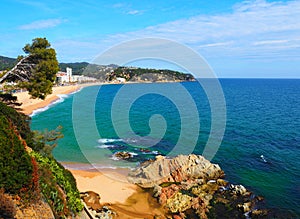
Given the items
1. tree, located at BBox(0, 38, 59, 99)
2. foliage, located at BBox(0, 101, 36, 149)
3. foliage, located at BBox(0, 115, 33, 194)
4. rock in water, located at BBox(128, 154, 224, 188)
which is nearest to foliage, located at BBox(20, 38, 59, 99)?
tree, located at BBox(0, 38, 59, 99)

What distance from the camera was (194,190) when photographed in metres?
18.2

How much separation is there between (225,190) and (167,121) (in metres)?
28.0

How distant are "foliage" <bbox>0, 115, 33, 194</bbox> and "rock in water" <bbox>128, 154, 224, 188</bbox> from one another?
1287 centimetres

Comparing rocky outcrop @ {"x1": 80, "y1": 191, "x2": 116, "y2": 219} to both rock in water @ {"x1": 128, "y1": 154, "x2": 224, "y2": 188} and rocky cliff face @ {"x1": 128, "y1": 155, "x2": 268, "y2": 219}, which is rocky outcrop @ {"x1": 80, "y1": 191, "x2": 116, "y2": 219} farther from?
rock in water @ {"x1": 128, "y1": 154, "x2": 224, "y2": 188}

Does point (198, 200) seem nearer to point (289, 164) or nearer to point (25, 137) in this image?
point (25, 137)

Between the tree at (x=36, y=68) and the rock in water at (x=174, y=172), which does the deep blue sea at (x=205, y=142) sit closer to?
the rock in water at (x=174, y=172)

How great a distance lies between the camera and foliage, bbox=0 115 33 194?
716 cm

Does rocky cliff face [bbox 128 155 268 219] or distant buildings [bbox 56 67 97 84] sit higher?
distant buildings [bbox 56 67 97 84]

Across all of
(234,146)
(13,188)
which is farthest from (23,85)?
(234,146)

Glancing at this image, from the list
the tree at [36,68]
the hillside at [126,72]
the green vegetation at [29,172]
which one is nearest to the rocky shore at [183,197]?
the green vegetation at [29,172]

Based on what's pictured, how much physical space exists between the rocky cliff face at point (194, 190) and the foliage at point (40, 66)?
968 centimetres

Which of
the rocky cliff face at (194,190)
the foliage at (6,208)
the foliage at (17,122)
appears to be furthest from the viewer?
the rocky cliff face at (194,190)

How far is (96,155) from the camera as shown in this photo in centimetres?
2622

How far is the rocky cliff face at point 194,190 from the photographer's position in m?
16.0
